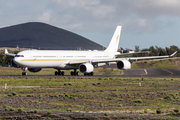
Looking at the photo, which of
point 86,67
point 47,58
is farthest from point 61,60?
point 86,67

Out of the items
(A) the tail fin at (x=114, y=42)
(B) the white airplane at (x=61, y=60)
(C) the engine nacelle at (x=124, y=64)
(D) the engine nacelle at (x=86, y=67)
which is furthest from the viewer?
(A) the tail fin at (x=114, y=42)

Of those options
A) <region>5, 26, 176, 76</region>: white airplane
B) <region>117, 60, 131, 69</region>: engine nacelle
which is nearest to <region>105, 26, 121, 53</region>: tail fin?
<region>5, 26, 176, 76</region>: white airplane

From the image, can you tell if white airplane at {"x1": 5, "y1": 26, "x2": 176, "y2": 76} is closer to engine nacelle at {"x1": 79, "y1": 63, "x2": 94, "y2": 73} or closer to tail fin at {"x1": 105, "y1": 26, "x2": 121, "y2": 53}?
engine nacelle at {"x1": 79, "y1": 63, "x2": 94, "y2": 73}

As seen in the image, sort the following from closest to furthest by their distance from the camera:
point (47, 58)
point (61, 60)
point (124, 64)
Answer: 1. point (47, 58)
2. point (61, 60)
3. point (124, 64)

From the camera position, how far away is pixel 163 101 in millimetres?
25969

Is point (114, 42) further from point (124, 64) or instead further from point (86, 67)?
point (86, 67)

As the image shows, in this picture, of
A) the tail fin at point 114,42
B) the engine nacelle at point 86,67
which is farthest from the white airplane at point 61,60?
the tail fin at point 114,42

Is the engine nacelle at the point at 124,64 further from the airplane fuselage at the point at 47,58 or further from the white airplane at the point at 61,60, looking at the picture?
the airplane fuselage at the point at 47,58

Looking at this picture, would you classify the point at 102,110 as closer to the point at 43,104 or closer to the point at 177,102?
the point at 43,104

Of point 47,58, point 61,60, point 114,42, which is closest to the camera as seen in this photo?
point 47,58

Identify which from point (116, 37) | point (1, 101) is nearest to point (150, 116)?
point (1, 101)

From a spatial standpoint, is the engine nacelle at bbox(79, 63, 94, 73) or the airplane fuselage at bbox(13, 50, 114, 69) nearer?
the airplane fuselage at bbox(13, 50, 114, 69)

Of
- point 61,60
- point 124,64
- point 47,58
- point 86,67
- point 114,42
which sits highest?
point 114,42

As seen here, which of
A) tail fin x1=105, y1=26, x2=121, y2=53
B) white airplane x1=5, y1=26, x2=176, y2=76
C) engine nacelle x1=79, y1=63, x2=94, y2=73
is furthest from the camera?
tail fin x1=105, y1=26, x2=121, y2=53
